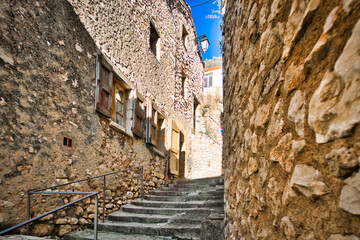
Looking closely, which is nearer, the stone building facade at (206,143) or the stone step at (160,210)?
the stone step at (160,210)

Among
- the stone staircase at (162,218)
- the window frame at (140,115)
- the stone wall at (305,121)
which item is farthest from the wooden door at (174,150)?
the stone wall at (305,121)

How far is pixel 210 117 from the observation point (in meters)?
11.7

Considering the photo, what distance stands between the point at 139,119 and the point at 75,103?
2031mm

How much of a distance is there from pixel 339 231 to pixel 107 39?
182 inches

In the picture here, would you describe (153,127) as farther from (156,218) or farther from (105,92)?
(156,218)

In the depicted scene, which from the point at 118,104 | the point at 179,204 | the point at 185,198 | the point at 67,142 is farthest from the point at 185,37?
the point at 67,142

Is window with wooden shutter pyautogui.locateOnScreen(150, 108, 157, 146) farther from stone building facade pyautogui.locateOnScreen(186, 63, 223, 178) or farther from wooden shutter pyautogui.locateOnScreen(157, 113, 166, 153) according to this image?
stone building facade pyautogui.locateOnScreen(186, 63, 223, 178)

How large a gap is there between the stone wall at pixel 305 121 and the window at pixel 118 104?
3.83 meters

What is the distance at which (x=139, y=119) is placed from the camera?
17.9 ft

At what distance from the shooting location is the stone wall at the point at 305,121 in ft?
1.83

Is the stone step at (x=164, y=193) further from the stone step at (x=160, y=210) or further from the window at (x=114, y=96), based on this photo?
the window at (x=114, y=96)

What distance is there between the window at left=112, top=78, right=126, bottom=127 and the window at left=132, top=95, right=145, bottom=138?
0.94 ft

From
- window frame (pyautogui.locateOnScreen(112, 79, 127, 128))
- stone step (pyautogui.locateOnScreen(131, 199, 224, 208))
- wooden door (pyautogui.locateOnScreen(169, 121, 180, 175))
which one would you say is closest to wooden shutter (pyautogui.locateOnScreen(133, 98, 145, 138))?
window frame (pyautogui.locateOnScreen(112, 79, 127, 128))

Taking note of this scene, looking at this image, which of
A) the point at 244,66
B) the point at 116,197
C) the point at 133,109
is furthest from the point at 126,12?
the point at 244,66
